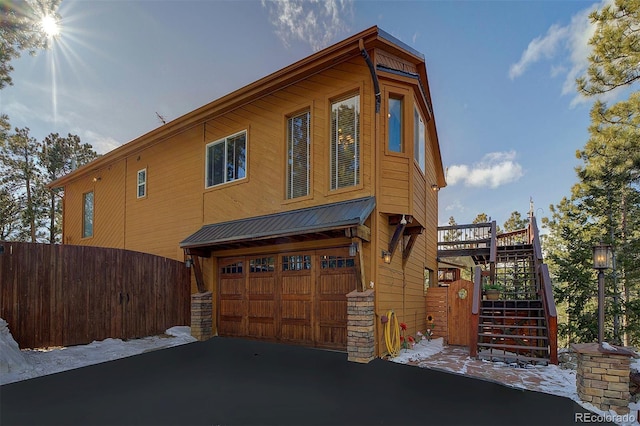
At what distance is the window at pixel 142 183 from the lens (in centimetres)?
1129

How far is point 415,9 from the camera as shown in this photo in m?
10.6

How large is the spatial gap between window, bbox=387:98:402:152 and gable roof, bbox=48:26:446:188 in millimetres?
1052

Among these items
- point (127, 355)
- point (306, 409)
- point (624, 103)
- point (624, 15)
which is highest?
point (624, 15)

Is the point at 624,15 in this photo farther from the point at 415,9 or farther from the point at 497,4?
the point at 415,9

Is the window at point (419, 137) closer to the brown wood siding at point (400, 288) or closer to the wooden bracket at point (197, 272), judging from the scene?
the brown wood siding at point (400, 288)

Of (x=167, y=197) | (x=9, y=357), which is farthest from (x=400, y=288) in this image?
(x=167, y=197)

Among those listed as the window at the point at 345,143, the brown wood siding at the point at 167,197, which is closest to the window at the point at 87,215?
the brown wood siding at the point at 167,197

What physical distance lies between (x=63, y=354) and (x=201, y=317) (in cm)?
285

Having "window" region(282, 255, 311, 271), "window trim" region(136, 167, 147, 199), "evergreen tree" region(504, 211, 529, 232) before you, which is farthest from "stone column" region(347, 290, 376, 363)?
"evergreen tree" region(504, 211, 529, 232)

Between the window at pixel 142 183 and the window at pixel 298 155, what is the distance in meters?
6.08

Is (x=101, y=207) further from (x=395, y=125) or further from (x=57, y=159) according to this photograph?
(x=395, y=125)

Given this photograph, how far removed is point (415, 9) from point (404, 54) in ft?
15.6

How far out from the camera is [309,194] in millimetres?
7434

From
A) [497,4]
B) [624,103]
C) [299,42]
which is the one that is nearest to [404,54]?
[497,4]
